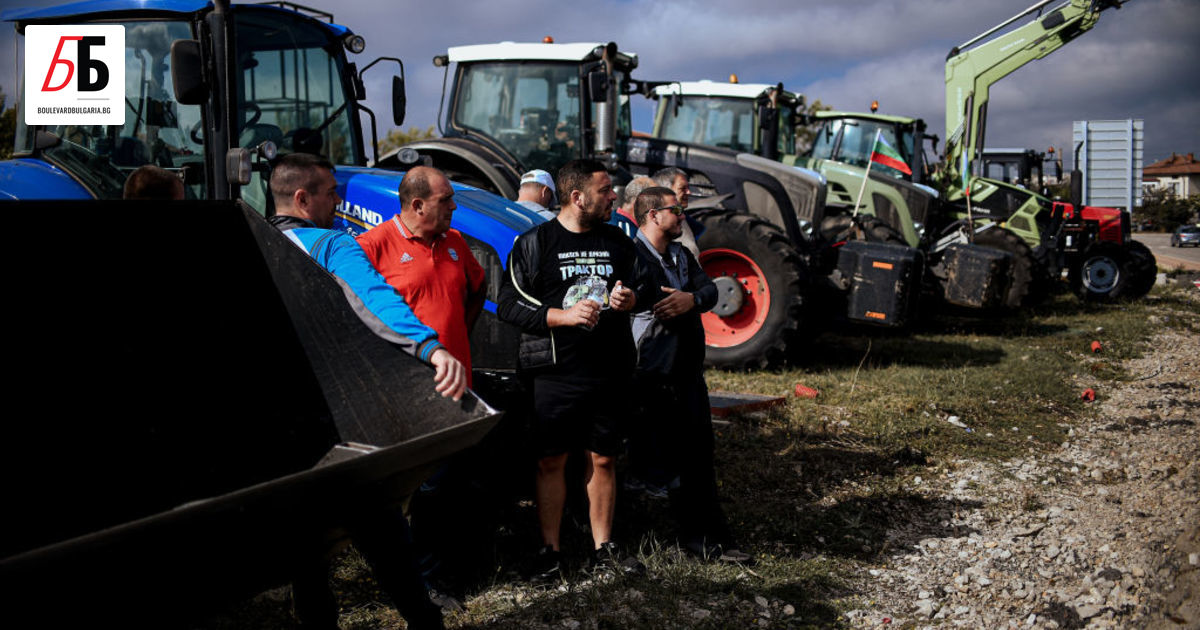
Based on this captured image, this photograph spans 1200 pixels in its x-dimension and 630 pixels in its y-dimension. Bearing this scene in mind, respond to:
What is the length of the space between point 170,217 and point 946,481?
437cm

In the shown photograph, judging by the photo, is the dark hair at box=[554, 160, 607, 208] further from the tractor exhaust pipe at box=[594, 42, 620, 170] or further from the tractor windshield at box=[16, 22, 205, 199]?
the tractor exhaust pipe at box=[594, 42, 620, 170]

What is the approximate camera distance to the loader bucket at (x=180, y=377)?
A: 9.05 feet

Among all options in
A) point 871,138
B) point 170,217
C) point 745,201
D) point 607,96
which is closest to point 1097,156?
point 871,138

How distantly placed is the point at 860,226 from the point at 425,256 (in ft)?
27.3

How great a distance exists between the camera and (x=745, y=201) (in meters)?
9.82

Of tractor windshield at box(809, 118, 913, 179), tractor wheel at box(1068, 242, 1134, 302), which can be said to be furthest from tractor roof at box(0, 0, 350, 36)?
tractor wheel at box(1068, 242, 1134, 302)

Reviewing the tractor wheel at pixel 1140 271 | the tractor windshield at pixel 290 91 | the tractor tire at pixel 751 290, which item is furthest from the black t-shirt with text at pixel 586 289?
the tractor wheel at pixel 1140 271

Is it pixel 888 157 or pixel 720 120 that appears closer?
pixel 720 120

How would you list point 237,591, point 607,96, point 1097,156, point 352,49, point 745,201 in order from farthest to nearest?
point 1097,156 → point 745,201 → point 607,96 → point 352,49 → point 237,591

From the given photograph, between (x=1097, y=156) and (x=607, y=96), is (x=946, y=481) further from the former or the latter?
(x=1097, y=156)

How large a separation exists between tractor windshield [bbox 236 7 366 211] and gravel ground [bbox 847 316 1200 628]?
13.4 ft

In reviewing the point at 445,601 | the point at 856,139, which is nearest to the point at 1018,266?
the point at 856,139

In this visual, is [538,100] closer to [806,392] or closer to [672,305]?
[806,392]

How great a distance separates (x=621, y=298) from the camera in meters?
3.72
